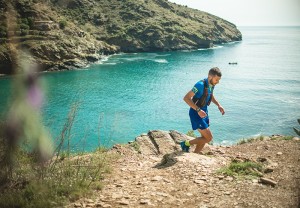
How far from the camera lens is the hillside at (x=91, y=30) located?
71062 mm

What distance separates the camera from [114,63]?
83.1 metres

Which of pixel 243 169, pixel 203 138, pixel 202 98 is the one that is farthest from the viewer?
pixel 203 138

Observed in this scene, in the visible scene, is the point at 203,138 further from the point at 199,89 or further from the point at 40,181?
the point at 40,181

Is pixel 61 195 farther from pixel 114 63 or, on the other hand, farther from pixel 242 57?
pixel 242 57

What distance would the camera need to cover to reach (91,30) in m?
106

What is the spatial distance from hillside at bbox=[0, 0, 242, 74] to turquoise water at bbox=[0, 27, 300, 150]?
7.83m

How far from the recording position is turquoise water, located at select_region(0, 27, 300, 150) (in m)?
37.2

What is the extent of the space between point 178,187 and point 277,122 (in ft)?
126

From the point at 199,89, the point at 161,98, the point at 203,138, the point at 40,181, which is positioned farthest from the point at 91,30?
the point at 40,181

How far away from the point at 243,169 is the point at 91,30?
107420mm

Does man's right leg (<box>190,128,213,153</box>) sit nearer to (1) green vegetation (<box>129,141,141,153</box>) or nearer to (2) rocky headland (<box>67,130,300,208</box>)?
(2) rocky headland (<box>67,130,300,208</box>)

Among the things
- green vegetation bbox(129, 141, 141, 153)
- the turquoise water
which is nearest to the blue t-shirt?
green vegetation bbox(129, 141, 141, 153)

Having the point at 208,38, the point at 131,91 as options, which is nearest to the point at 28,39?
the point at 131,91

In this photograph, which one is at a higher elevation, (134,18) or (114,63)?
(134,18)
